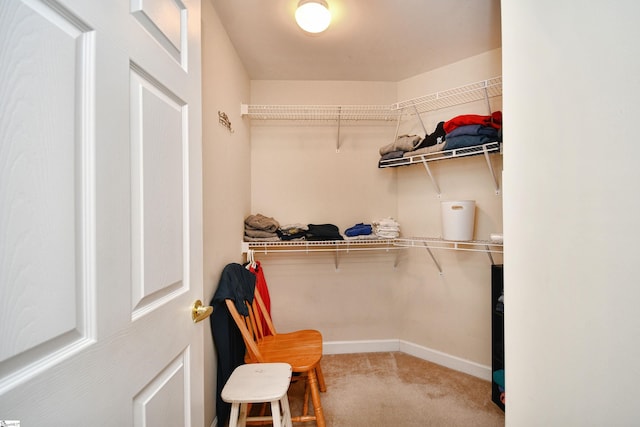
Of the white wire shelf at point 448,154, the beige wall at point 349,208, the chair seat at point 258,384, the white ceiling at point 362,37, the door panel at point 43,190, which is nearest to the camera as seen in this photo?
the door panel at point 43,190

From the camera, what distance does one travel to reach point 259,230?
2104mm

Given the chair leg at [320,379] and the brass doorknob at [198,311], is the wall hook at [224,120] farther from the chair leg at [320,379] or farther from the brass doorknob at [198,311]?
the chair leg at [320,379]

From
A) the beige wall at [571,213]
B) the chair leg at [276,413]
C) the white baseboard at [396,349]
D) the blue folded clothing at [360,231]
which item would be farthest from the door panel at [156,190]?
the white baseboard at [396,349]

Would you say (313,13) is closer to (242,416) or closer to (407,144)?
(407,144)

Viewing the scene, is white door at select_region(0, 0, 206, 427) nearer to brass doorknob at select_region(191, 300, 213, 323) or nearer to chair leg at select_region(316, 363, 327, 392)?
brass doorknob at select_region(191, 300, 213, 323)

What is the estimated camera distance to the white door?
356 millimetres

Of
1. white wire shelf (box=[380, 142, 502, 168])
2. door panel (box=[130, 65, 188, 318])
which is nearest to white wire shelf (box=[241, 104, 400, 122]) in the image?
white wire shelf (box=[380, 142, 502, 168])

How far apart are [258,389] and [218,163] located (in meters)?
1.20

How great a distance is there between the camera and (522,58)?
2.72 feet

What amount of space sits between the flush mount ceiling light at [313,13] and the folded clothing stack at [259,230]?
1.33 meters

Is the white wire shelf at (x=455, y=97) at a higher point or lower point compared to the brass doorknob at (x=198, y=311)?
higher

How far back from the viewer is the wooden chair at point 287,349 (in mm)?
1473

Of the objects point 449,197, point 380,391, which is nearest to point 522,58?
point 449,197

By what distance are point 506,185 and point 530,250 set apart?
9.0 inches
